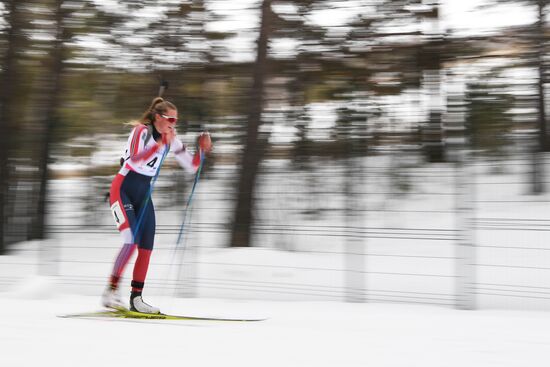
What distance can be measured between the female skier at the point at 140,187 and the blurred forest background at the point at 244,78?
335 cm

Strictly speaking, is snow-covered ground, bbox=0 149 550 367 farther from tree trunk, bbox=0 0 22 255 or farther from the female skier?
tree trunk, bbox=0 0 22 255

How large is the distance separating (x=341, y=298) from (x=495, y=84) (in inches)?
202

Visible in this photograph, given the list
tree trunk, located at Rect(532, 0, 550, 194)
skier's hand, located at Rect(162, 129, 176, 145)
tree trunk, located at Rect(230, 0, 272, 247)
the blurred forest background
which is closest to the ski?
skier's hand, located at Rect(162, 129, 176, 145)

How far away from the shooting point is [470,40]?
10.0 metres

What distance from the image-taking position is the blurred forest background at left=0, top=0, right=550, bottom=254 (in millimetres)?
9555

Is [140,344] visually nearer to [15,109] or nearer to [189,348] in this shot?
[189,348]

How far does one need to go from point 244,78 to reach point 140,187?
16.7 feet

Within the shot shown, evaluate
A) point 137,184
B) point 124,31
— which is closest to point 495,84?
point 124,31

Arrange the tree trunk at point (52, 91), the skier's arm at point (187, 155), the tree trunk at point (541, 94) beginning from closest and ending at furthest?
the skier's arm at point (187, 155), the tree trunk at point (541, 94), the tree trunk at point (52, 91)

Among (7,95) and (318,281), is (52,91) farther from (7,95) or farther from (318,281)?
(318,281)

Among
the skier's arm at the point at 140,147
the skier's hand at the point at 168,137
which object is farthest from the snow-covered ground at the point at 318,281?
the skier's hand at the point at 168,137

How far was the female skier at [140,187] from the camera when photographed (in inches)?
203

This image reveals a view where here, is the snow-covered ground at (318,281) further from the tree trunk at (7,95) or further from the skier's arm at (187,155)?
the tree trunk at (7,95)

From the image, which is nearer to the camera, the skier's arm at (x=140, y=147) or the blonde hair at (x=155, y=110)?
the skier's arm at (x=140, y=147)
